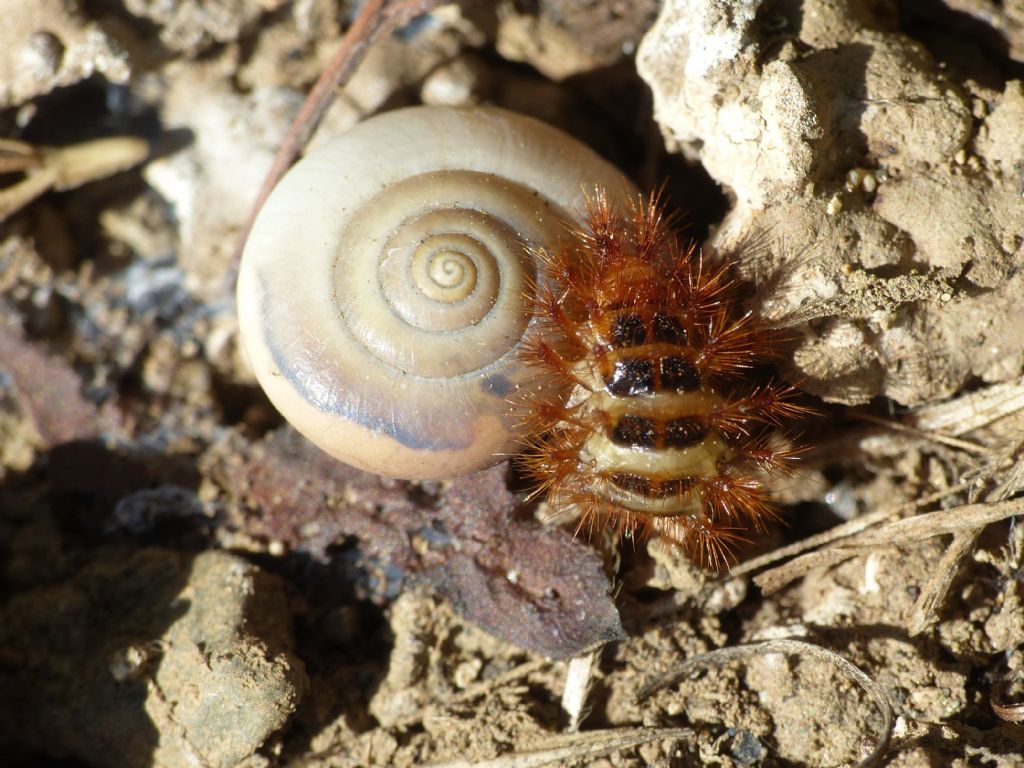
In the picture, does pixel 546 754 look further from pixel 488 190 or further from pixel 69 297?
pixel 69 297

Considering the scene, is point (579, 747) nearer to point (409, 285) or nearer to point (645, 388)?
point (645, 388)

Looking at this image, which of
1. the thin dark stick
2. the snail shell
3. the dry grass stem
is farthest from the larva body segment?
the thin dark stick

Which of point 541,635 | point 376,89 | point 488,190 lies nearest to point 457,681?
point 541,635

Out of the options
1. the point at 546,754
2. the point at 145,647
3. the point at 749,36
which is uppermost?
the point at 749,36

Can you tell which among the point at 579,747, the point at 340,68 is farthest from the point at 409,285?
the point at 579,747

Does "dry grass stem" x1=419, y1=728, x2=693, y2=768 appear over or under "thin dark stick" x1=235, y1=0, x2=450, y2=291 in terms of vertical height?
under

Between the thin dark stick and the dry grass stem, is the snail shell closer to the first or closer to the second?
the thin dark stick
